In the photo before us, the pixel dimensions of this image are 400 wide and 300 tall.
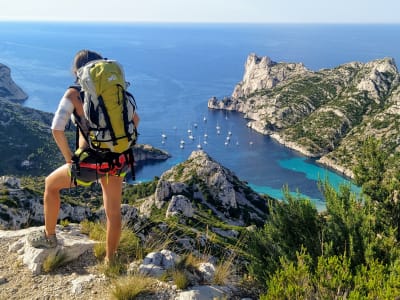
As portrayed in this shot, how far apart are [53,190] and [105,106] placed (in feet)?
5.06

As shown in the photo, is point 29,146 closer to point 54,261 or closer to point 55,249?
point 55,249

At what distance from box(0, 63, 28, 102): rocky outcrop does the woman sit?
6524 inches

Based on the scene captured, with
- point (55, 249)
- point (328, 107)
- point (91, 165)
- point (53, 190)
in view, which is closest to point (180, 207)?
point (55, 249)

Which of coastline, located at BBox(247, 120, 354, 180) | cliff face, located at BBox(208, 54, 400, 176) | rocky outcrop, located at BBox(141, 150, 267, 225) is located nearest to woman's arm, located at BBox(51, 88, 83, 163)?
rocky outcrop, located at BBox(141, 150, 267, 225)

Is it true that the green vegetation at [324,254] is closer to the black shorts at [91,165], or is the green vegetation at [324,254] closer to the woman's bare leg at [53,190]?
the black shorts at [91,165]

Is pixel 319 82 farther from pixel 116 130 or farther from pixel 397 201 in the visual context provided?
pixel 116 130

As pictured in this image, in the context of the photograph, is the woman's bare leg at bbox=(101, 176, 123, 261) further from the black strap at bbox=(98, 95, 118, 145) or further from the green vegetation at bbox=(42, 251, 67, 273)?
the black strap at bbox=(98, 95, 118, 145)

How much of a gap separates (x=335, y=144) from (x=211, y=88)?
87.0 m

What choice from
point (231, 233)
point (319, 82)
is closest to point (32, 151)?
point (231, 233)

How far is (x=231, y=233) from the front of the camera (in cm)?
3366

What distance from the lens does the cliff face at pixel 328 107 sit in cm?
10506

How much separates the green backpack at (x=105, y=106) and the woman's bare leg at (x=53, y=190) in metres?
0.66

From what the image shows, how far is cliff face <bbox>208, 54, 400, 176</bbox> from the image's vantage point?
105 metres

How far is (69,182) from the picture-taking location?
5.30 metres
